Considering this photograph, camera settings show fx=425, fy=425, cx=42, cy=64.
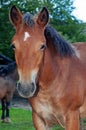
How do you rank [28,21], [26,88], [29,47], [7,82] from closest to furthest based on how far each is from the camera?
[26,88] → [29,47] → [28,21] → [7,82]

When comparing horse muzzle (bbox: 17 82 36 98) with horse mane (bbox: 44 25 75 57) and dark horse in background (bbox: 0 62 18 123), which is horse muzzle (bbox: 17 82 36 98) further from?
dark horse in background (bbox: 0 62 18 123)

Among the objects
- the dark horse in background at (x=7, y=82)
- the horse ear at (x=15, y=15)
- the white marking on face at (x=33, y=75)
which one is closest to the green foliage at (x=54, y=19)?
the dark horse in background at (x=7, y=82)

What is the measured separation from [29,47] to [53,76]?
30.6 inches

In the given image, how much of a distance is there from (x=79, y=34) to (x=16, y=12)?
88.9 feet

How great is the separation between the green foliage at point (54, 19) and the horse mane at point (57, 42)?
69.9 feet

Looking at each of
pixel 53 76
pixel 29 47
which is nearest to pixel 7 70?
pixel 53 76

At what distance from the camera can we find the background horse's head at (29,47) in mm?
4328

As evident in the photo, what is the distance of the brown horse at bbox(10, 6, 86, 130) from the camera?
15.1 ft

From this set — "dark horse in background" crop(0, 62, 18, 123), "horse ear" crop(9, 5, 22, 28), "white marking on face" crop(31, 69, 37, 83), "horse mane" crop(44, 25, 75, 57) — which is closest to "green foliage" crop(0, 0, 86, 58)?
"dark horse in background" crop(0, 62, 18, 123)

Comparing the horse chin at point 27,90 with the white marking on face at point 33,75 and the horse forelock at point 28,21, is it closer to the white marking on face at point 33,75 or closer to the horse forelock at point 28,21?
the white marking on face at point 33,75

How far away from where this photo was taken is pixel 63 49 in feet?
16.8

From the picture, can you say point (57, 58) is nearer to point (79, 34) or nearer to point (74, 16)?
point (79, 34)

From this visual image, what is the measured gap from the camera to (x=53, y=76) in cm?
507

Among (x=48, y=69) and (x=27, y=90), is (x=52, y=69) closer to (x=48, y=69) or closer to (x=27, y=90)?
(x=48, y=69)
